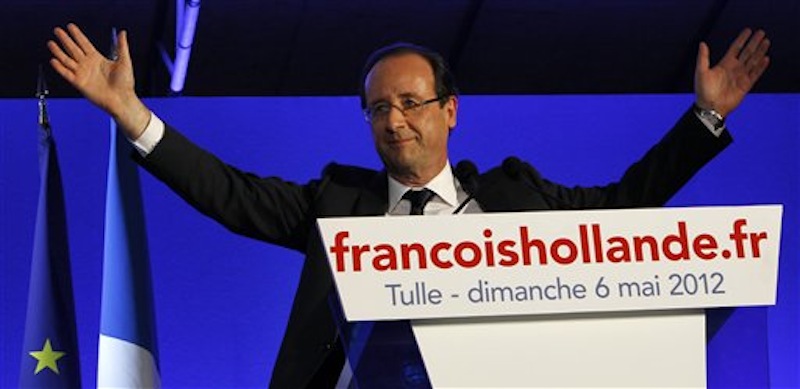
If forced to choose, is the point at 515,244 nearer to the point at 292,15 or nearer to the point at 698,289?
the point at 698,289

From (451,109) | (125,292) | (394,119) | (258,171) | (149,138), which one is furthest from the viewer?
(258,171)

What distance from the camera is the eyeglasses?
86.5 inches

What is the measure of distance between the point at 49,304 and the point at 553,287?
2.04m

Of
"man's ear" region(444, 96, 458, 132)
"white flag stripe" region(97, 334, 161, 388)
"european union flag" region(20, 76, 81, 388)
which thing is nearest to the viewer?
"man's ear" region(444, 96, 458, 132)

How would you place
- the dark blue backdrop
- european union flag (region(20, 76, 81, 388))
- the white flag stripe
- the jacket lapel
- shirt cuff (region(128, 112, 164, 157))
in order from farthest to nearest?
1. the dark blue backdrop
2. european union flag (region(20, 76, 81, 388))
3. the white flag stripe
4. the jacket lapel
5. shirt cuff (region(128, 112, 164, 157))

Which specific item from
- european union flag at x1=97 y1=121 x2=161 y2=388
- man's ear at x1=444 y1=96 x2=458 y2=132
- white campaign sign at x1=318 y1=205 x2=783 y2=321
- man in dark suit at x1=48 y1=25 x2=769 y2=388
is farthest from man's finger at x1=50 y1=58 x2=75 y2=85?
european union flag at x1=97 y1=121 x2=161 y2=388

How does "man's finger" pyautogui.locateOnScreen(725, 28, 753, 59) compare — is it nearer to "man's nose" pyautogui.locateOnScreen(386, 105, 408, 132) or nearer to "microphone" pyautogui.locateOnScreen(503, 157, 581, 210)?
"microphone" pyautogui.locateOnScreen(503, 157, 581, 210)

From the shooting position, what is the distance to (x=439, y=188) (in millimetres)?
2246

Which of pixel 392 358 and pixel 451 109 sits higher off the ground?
pixel 451 109

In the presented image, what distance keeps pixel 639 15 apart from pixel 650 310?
4.36m

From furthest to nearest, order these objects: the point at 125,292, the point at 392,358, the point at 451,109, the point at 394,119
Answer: the point at 125,292
the point at 451,109
the point at 394,119
the point at 392,358

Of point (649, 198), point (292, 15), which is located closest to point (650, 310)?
point (649, 198)

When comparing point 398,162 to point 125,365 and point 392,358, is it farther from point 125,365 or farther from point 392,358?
point 125,365

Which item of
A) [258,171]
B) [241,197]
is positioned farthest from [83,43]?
[258,171]
